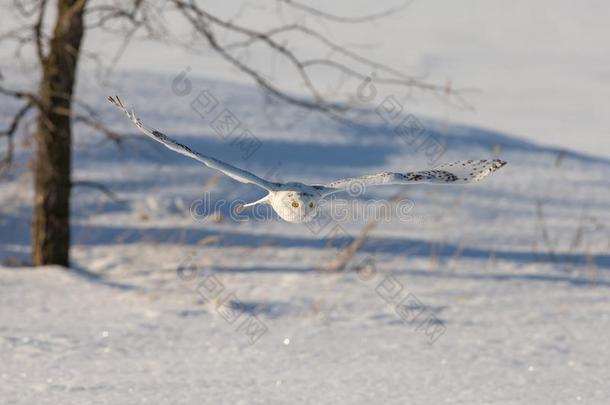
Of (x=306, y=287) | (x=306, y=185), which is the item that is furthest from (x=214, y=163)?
(x=306, y=287)

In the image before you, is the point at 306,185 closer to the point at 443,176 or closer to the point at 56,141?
the point at 443,176

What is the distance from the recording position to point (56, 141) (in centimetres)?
507

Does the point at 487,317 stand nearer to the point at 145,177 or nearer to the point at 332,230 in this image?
the point at 332,230

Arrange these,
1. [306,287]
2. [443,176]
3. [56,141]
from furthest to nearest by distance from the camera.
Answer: [56,141], [306,287], [443,176]

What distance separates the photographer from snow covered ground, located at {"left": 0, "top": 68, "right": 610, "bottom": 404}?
3.21 metres

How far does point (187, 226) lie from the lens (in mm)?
6055

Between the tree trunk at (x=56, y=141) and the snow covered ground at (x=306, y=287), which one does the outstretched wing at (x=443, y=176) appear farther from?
the tree trunk at (x=56, y=141)

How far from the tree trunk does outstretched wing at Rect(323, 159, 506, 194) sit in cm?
335

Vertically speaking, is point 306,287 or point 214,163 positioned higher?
point 214,163

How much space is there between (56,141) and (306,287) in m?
1.61

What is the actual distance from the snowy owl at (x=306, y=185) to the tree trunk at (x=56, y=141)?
10.7 feet

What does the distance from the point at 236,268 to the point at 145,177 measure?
2008mm

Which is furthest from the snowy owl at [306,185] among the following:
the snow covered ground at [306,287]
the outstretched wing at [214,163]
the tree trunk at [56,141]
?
the tree trunk at [56,141]

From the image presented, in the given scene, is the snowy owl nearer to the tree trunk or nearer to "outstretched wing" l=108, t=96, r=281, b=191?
"outstretched wing" l=108, t=96, r=281, b=191
